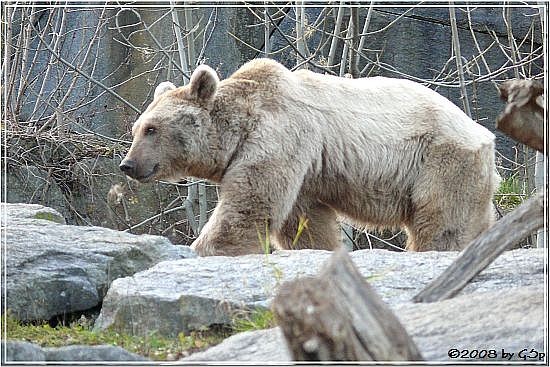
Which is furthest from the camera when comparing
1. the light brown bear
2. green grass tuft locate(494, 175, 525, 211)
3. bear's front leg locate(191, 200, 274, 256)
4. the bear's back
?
green grass tuft locate(494, 175, 525, 211)

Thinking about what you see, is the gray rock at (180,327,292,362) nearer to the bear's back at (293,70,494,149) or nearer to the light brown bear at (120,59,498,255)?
the light brown bear at (120,59,498,255)

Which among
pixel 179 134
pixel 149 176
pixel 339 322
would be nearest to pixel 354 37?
pixel 179 134

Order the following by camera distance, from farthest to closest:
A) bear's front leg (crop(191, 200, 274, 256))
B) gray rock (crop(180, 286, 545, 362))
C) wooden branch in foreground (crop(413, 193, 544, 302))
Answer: bear's front leg (crop(191, 200, 274, 256)), wooden branch in foreground (crop(413, 193, 544, 302)), gray rock (crop(180, 286, 545, 362))

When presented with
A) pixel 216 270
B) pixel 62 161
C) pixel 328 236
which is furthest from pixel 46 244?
pixel 62 161

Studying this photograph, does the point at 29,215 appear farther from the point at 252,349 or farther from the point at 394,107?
the point at 252,349

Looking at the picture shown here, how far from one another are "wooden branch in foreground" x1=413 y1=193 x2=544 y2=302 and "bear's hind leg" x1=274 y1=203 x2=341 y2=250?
334cm

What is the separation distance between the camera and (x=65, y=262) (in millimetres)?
5512

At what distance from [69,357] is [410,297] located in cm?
166

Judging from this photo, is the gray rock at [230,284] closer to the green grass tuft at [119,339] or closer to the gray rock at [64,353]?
the green grass tuft at [119,339]

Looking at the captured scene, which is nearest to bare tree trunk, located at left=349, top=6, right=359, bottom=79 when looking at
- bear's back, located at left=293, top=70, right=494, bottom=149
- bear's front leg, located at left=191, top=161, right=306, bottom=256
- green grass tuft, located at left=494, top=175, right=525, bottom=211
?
bear's back, located at left=293, top=70, right=494, bottom=149

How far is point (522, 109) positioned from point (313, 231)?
393cm

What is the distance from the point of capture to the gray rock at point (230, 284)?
4695 mm

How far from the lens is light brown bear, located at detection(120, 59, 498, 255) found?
7199 mm

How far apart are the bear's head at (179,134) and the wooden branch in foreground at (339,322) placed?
15.8ft
